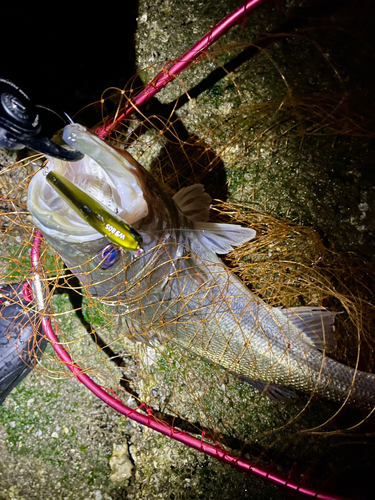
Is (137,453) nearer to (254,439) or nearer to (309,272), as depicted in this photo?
(254,439)

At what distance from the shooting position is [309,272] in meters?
2.49

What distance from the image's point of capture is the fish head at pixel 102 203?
4.96 feet

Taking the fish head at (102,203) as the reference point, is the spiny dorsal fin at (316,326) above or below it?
below

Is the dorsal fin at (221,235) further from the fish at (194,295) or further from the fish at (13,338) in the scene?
the fish at (13,338)

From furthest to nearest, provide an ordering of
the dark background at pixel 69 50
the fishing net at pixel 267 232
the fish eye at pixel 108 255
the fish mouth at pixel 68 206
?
the dark background at pixel 69 50, the fishing net at pixel 267 232, the fish eye at pixel 108 255, the fish mouth at pixel 68 206

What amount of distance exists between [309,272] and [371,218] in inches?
19.8

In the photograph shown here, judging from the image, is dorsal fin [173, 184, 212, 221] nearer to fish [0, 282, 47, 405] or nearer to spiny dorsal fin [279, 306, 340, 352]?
spiny dorsal fin [279, 306, 340, 352]

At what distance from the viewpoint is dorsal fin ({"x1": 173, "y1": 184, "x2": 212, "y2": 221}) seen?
2352 millimetres

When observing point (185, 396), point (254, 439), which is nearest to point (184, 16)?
point (185, 396)

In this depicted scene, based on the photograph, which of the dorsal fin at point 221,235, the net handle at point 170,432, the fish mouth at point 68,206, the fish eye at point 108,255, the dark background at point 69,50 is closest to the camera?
the fish mouth at point 68,206

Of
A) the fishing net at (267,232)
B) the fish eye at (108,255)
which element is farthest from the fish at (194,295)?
the fishing net at (267,232)

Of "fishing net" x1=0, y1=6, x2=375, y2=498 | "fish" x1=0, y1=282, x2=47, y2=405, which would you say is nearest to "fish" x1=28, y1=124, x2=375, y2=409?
"fishing net" x1=0, y1=6, x2=375, y2=498

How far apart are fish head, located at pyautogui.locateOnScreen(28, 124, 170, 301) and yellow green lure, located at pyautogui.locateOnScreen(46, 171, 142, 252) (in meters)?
0.07

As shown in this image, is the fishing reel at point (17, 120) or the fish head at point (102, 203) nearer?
the fishing reel at point (17, 120)
